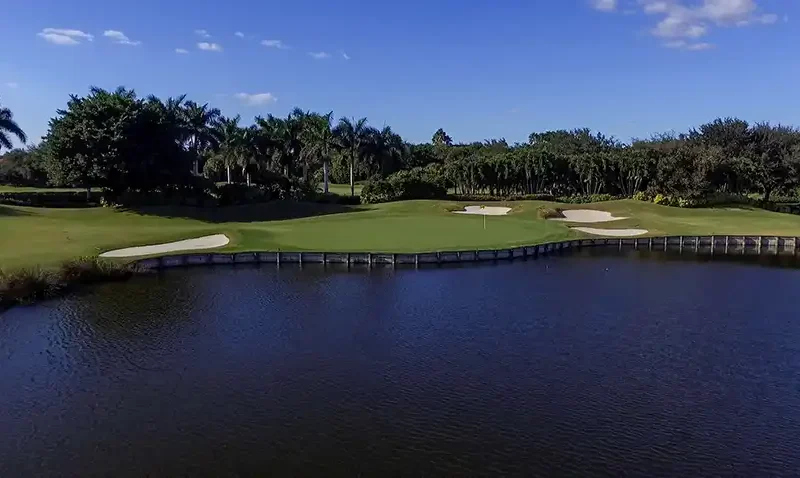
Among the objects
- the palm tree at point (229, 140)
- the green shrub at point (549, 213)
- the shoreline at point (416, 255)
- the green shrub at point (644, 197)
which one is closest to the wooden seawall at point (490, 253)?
the shoreline at point (416, 255)

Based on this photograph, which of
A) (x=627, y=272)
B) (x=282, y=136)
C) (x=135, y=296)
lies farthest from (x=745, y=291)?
(x=282, y=136)

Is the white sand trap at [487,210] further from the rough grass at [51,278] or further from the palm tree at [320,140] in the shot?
the rough grass at [51,278]

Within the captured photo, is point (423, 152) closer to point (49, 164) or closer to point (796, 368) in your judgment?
point (49, 164)

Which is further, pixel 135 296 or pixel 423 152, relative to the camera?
pixel 423 152

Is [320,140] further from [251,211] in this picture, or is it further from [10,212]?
[10,212]

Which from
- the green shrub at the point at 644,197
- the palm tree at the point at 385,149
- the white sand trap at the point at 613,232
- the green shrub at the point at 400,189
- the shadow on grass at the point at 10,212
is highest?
the palm tree at the point at 385,149

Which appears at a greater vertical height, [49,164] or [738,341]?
[49,164]

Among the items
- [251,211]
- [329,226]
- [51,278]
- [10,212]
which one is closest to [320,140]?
[251,211]

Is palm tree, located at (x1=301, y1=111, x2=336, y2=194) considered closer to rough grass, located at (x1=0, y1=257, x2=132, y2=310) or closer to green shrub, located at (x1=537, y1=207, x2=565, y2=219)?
green shrub, located at (x1=537, y1=207, x2=565, y2=219)
